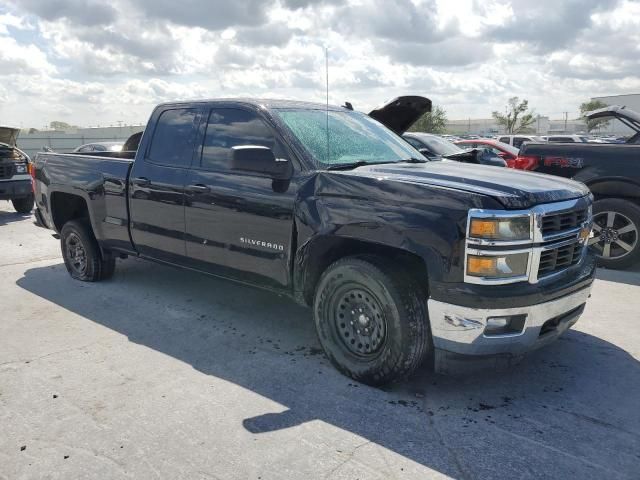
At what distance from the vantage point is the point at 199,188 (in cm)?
451

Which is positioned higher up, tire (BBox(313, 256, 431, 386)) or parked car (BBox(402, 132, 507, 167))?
parked car (BBox(402, 132, 507, 167))

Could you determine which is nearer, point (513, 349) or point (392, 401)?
point (513, 349)

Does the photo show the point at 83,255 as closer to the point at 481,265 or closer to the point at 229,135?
the point at 229,135

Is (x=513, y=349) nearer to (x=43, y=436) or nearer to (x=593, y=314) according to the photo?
(x=593, y=314)

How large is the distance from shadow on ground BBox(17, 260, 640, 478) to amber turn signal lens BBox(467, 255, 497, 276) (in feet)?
2.88

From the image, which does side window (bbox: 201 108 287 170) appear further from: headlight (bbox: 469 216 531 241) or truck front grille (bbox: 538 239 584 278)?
truck front grille (bbox: 538 239 584 278)

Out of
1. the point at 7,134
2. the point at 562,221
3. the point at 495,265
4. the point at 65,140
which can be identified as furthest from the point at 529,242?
the point at 65,140

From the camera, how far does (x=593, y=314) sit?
16.7ft

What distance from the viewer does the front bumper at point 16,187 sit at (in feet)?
35.0

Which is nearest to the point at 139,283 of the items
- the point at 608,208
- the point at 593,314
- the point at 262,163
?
the point at 262,163

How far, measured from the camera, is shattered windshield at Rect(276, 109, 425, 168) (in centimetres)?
407

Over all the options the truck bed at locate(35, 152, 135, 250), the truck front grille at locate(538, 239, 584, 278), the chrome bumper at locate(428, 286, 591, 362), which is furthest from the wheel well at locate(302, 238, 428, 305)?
the truck bed at locate(35, 152, 135, 250)

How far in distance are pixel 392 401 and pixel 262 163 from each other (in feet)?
5.78

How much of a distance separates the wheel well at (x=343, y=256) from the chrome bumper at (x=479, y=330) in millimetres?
312
